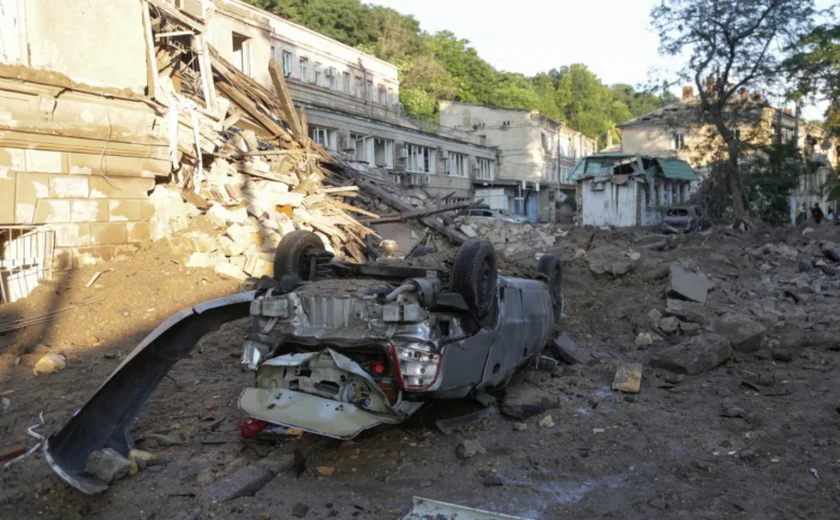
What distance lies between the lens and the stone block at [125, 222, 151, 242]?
413 inches

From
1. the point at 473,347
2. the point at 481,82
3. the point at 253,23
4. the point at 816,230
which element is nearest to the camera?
the point at 473,347

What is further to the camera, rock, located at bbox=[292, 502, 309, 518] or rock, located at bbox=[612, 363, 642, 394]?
rock, located at bbox=[612, 363, 642, 394]

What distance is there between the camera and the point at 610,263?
12.8m

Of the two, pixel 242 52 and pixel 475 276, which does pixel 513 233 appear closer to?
pixel 242 52

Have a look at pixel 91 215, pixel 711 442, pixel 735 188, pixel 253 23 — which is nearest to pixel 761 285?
pixel 711 442

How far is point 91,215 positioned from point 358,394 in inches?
273

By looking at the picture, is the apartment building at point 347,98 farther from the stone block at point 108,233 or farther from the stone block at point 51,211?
the stone block at point 51,211

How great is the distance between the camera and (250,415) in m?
5.08

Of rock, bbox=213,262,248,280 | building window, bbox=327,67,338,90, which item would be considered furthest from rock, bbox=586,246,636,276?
building window, bbox=327,67,338,90

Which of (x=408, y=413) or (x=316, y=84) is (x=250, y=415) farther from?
(x=316, y=84)

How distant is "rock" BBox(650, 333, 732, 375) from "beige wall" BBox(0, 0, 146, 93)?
366 inches

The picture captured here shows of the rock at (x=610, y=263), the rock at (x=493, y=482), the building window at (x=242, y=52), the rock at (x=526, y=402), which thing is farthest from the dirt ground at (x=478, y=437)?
the building window at (x=242, y=52)

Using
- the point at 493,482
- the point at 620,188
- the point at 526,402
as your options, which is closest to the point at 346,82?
the point at 620,188

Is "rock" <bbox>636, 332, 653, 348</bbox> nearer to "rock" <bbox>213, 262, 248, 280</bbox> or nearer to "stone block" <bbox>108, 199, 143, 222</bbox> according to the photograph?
"rock" <bbox>213, 262, 248, 280</bbox>
